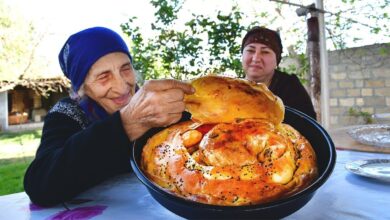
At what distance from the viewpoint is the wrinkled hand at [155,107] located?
0.64 m

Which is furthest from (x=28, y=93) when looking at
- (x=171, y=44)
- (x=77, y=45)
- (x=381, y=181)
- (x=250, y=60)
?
(x=381, y=181)

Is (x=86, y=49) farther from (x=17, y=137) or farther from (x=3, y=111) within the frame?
(x=3, y=111)

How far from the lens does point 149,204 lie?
709 mm

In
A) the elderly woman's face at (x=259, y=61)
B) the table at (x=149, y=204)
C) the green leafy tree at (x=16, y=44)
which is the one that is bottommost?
the table at (x=149, y=204)

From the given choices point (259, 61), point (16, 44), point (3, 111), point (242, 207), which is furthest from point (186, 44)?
point (3, 111)

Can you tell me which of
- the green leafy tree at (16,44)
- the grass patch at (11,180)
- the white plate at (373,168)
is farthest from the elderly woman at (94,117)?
the green leafy tree at (16,44)

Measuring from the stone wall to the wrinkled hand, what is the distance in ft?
12.3

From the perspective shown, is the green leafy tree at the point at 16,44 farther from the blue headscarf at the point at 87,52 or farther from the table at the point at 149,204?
the table at the point at 149,204

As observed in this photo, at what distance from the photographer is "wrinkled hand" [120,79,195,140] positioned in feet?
2.09

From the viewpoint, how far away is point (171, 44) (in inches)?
139

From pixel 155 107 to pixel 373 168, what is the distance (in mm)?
598

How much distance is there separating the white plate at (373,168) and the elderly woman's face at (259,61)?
1580mm

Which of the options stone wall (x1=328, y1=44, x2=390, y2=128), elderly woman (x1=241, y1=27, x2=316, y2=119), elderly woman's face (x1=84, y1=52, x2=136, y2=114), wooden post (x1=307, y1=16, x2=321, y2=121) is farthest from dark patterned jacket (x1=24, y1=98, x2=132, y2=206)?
stone wall (x1=328, y1=44, x2=390, y2=128)

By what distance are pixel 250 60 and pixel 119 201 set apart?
1933mm
